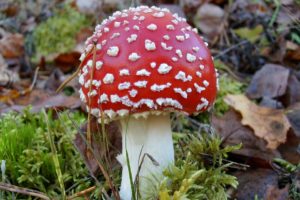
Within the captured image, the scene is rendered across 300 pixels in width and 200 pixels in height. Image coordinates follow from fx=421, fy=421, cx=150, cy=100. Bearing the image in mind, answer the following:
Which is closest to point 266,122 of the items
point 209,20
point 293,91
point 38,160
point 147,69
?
point 293,91

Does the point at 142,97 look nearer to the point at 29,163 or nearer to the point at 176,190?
the point at 176,190

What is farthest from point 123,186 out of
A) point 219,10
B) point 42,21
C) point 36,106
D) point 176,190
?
point 42,21

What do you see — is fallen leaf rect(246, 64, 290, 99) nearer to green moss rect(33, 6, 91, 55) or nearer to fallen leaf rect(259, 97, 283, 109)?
fallen leaf rect(259, 97, 283, 109)

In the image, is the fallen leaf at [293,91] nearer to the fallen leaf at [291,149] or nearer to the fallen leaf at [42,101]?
the fallen leaf at [291,149]

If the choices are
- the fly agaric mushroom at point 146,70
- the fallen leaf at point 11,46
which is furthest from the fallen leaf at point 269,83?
the fallen leaf at point 11,46

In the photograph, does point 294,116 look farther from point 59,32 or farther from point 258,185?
point 59,32

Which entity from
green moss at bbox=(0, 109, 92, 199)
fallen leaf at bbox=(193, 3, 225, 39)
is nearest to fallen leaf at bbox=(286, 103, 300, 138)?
green moss at bbox=(0, 109, 92, 199)
